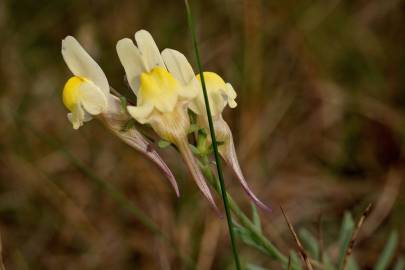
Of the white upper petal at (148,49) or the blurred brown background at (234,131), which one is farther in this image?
the blurred brown background at (234,131)

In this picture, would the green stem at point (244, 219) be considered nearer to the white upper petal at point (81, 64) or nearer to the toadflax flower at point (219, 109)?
the toadflax flower at point (219, 109)

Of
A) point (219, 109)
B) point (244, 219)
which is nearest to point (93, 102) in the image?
point (219, 109)

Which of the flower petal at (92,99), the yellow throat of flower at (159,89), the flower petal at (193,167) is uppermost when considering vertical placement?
the yellow throat of flower at (159,89)

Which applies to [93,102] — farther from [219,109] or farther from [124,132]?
[219,109]

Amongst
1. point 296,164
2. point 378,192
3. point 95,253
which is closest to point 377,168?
point 378,192

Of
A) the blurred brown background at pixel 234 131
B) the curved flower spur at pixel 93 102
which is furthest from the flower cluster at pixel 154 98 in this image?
the blurred brown background at pixel 234 131

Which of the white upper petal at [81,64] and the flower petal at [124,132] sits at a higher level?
the white upper petal at [81,64]

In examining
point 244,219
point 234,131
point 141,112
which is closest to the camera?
point 141,112
